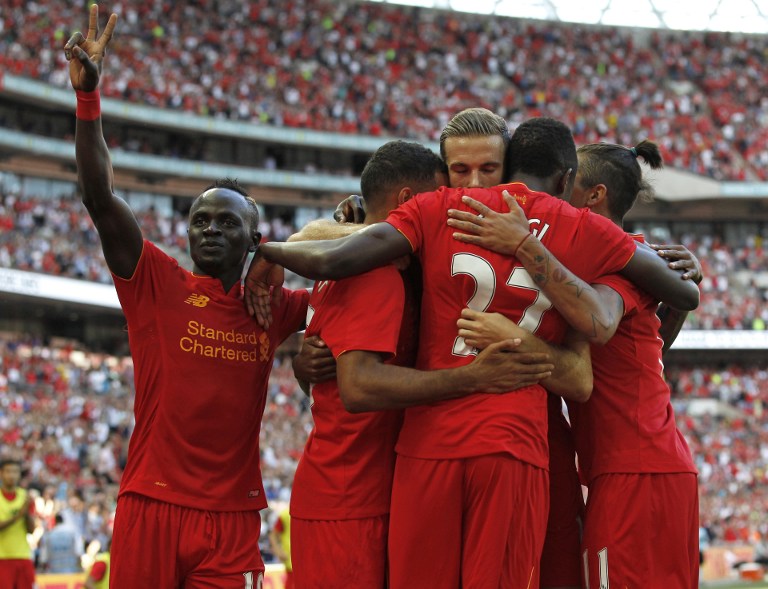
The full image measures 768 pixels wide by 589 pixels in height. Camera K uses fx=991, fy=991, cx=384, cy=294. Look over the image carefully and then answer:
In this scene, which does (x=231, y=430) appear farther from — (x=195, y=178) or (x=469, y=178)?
(x=195, y=178)

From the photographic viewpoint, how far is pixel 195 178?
37688 mm

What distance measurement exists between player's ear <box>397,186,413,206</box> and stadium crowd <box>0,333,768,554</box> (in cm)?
1305

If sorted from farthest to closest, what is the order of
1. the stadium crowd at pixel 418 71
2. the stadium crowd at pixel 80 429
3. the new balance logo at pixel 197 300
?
1. the stadium crowd at pixel 418 71
2. the stadium crowd at pixel 80 429
3. the new balance logo at pixel 197 300

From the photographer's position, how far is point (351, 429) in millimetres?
4258

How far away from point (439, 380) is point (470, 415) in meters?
0.18

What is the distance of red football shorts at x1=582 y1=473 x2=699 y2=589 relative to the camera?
4293 mm

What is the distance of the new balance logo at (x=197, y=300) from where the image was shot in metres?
4.92

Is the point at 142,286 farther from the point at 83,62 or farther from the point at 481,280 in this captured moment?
the point at 481,280

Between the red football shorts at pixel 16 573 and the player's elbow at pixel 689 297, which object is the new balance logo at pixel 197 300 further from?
the red football shorts at pixel 16 573

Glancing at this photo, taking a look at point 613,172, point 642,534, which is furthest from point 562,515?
point 613,172

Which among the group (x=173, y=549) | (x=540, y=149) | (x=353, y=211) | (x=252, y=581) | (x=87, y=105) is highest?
(x=87, y=105)

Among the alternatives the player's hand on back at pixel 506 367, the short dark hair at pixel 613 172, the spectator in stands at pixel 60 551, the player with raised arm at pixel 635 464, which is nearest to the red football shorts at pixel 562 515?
the player with raised arm at pixel 635 464

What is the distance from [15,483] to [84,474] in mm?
9878

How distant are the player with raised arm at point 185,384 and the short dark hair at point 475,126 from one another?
1291 millimetres
